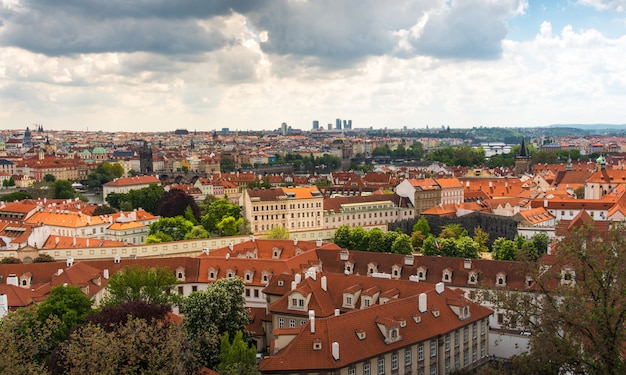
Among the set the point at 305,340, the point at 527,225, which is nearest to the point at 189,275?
the point at 305,340

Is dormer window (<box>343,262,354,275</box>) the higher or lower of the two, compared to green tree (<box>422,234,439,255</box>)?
higher

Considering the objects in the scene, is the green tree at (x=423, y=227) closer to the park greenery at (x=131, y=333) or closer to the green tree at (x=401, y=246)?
the green tree at (x=401, y=246)

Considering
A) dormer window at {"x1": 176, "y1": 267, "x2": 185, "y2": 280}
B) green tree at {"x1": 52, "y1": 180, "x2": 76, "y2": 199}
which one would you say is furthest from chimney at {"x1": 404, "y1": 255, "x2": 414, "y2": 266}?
green tree at {"x1": 52, "y1": 180, "x2": 76, "y2": 199}

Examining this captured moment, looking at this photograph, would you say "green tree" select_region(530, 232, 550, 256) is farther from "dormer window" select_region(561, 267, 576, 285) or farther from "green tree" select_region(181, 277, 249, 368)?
"green tree" select_region(181, 277, 249, 368)

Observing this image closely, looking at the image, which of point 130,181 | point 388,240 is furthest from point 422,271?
point 130,181

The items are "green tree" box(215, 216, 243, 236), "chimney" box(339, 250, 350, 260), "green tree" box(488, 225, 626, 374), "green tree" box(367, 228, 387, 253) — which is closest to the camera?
"green tree" box(488, 225, 626, 374)

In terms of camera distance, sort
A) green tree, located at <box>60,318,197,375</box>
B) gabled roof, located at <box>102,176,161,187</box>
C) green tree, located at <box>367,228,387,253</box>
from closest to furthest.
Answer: green tree, located at <box>60,318,197,375</box> → green tree, located at <box>367,228,387,253</box> → gabled roof, located at <box>102,176,161,187</box>

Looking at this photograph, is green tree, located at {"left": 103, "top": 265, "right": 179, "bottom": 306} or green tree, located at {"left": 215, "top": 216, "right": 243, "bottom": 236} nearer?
green tree, located at {"left": 103, "top": 265, "right": 179, "bottom": 306}

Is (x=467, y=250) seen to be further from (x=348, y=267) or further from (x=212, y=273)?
(x=212, y=273)
